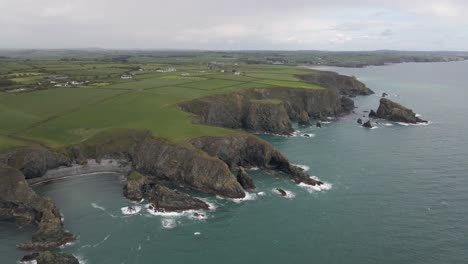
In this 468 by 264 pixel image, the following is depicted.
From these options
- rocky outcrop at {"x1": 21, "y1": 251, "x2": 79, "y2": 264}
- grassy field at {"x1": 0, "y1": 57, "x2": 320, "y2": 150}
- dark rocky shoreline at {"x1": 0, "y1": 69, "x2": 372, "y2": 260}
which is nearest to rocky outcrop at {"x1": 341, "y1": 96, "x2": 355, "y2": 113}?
grassy field at {"x1": 0, "y1": 57, "x2": 320, "y2": 150}

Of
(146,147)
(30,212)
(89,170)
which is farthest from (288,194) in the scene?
(30,212)

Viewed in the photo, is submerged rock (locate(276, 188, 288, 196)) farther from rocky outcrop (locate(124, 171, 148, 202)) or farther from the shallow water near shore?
rocky outcrop (locate(124, 171, 148, 202))

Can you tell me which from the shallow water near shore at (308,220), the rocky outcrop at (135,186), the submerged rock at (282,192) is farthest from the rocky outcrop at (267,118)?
the rocky outcrop at (135,186)

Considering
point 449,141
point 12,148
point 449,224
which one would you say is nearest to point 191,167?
point 12,148

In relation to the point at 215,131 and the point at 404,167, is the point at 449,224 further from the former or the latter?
the point at 215,131

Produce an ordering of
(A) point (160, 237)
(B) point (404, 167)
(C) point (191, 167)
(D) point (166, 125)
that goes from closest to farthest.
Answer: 1. (A) point (160, 237)
2. (C) point (191, 167)
3. (B) point (404, 167)
4. (D) point (166, 125)

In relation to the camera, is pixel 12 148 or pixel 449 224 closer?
pixel 449 224

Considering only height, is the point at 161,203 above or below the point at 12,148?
below

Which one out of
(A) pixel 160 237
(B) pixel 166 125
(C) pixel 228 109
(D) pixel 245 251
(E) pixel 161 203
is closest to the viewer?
(D) pixel 245 251
